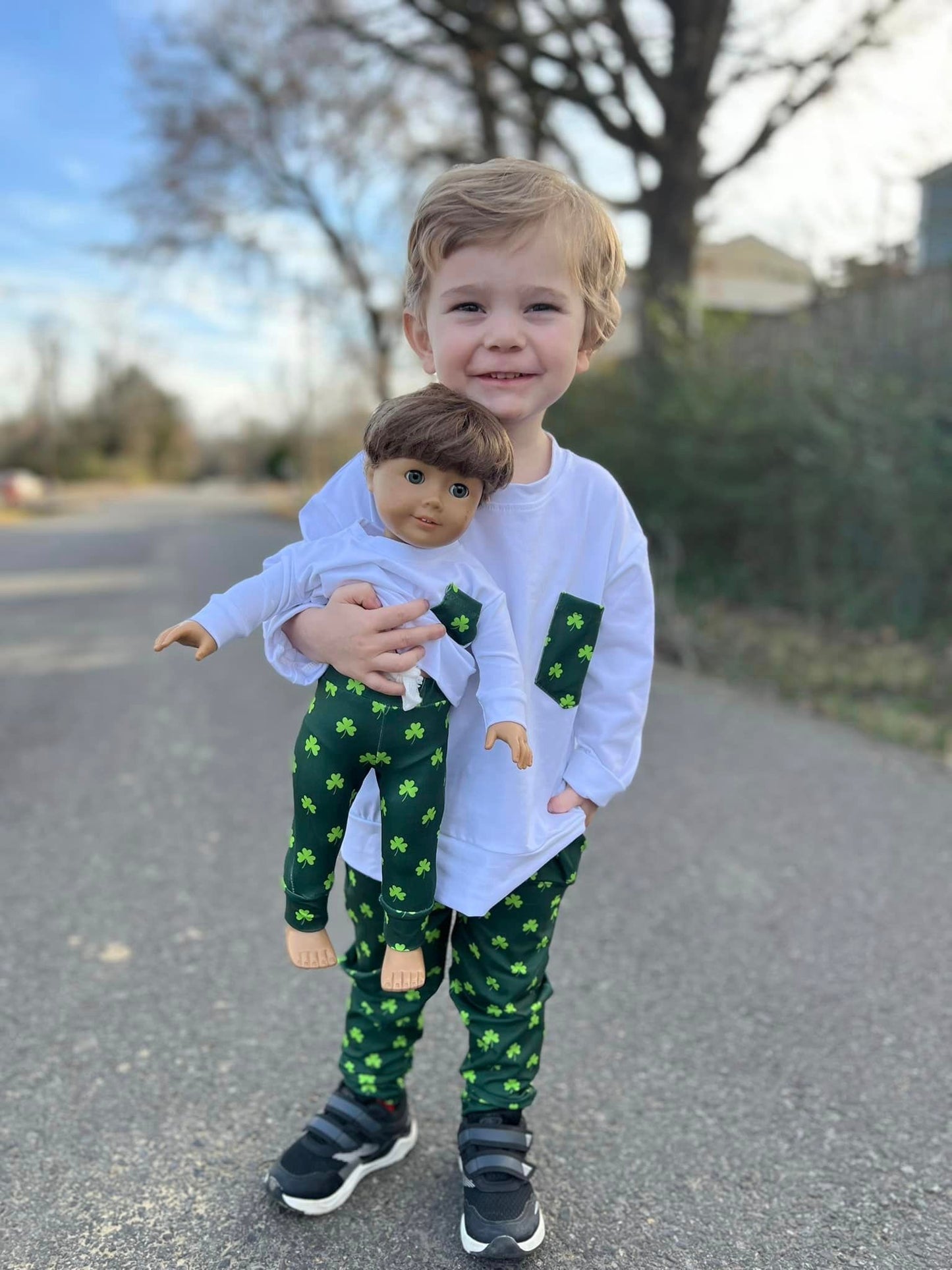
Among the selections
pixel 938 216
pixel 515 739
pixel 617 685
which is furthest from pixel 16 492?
pixel 515 739

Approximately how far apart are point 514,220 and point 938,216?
6661mm

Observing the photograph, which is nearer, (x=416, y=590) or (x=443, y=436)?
(x=443, y=436)

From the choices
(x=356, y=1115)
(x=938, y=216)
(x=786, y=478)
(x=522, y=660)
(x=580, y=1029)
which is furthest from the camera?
(x=786, y=478)

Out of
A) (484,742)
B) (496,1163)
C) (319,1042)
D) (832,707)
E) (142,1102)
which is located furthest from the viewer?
(832,707)

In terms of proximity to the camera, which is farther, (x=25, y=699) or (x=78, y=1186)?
(x=25, y=699)

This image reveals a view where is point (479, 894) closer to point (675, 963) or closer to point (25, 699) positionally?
point (675, 963)

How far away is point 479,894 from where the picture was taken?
1682mm

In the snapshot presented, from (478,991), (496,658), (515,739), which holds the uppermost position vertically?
(496,658)

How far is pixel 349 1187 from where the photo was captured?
1.88 metres

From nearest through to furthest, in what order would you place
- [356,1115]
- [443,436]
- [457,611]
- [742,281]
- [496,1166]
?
[443,436], [457,611], [496,1166], [356,1115], [742,281]

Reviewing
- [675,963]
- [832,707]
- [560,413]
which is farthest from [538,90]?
[675,963]

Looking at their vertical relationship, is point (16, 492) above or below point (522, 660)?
below

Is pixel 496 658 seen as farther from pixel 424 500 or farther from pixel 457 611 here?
pixel 424 500

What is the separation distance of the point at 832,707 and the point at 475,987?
4.22 metres
